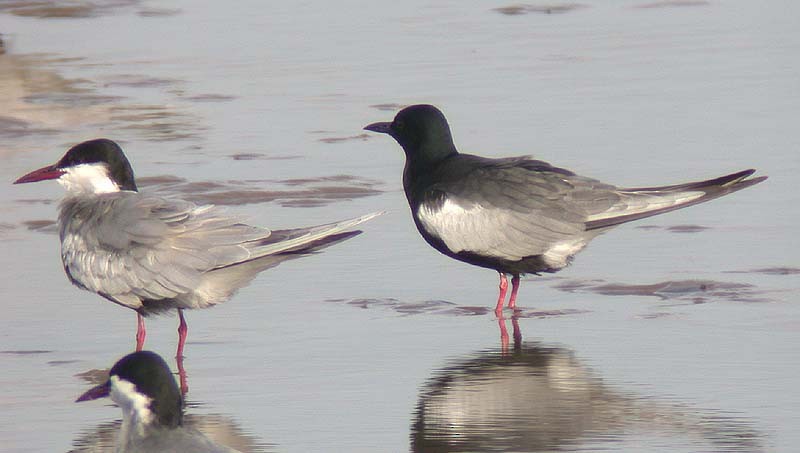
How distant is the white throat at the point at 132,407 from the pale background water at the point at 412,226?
34.5 inches

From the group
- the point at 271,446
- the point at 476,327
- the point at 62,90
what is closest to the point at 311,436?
the point at 271,446

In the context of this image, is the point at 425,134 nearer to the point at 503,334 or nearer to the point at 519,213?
the point at 519,213

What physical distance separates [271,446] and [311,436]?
17cm

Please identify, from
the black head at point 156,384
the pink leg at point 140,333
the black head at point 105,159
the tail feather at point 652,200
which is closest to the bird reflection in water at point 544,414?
the black head at point 156,384

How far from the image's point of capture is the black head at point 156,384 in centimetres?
524

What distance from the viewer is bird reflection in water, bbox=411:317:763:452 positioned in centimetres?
612

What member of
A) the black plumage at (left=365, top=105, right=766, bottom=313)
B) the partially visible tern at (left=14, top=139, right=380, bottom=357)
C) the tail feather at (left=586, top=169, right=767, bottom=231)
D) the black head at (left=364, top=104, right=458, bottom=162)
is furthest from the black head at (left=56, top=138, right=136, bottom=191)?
the tail feather at (left=586, top=169, right=767, bottom=231)

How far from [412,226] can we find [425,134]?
59 cm

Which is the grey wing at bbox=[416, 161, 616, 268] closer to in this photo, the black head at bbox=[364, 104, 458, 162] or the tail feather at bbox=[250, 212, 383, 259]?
the black head at bbox=[364, 104, 458, 162]

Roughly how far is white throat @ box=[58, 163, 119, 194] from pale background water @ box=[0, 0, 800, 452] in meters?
0.55

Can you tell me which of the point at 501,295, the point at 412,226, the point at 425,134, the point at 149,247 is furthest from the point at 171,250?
the point at 412,226

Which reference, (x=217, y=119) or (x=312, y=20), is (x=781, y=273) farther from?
(x=312, y=20)

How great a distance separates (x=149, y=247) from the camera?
7.70m

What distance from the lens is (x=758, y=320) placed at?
7539 millimetres
